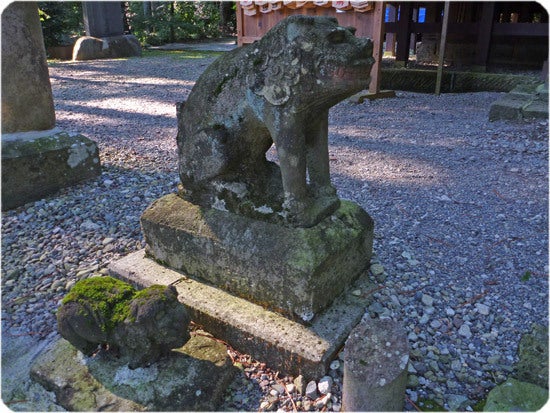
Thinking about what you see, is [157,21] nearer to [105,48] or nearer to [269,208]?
[105,48]

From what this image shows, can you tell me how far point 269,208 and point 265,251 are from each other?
24 cm

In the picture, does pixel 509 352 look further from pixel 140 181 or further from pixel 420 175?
pixel 140 181

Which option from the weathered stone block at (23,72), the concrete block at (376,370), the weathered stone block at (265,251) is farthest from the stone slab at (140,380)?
the weathered stone block at (23,72)

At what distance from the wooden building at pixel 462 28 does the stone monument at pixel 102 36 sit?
5354mm

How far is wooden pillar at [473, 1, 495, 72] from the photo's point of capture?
946 centimetres

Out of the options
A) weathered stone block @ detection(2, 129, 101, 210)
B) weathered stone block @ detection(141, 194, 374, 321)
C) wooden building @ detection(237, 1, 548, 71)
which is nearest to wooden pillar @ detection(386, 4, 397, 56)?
wooden building @ detection(237, 1, 548, 71)

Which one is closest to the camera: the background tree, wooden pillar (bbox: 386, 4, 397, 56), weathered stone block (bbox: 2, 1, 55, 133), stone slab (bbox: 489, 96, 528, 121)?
weathered stone block (bbox: 2, 1, 55, 133)

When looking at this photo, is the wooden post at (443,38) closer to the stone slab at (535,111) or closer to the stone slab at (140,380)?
the stone slab at (535,111)

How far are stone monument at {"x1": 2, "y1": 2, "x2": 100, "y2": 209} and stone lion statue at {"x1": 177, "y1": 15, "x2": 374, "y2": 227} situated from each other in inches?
78.5

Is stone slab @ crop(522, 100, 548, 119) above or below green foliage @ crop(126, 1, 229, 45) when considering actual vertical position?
below

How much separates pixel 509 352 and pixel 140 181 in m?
3.52

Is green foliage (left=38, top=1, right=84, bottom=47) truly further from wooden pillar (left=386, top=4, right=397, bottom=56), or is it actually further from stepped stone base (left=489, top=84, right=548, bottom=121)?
stepped stone base (left=489, top=84, right=548, bottom=121)

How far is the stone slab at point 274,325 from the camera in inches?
87.9

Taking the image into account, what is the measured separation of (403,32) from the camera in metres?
10.6
